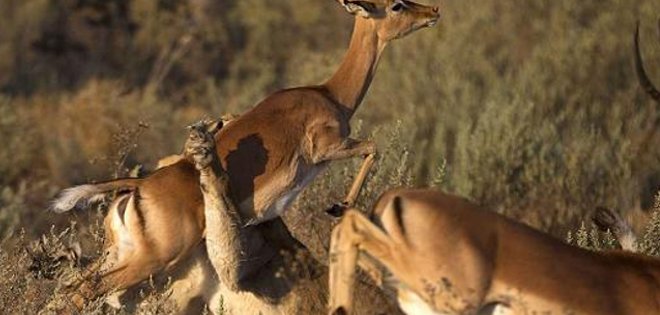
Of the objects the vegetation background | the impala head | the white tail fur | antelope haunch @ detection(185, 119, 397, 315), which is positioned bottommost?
the vegetation background

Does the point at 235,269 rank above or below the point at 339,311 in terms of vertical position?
below

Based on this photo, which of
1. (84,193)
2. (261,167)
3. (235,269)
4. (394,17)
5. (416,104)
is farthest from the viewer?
(416,104)

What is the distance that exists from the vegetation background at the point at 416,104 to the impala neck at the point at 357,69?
526 millimetres

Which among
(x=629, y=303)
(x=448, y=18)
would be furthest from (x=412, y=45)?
(x=629, y=303)

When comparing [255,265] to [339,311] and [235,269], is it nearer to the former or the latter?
[235,269]

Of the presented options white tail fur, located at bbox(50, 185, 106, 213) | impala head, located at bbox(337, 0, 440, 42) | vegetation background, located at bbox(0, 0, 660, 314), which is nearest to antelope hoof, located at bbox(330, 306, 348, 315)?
white tail fur, located at bbox(50, 185, 106, 213)

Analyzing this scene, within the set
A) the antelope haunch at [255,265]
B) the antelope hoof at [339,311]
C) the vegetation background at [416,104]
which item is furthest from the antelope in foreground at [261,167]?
the antelope hoof at [339,311]

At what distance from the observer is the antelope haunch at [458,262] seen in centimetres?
707

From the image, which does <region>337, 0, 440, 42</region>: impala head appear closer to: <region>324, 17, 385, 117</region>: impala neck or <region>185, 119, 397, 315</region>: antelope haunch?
<region>324, 17, 385, 117</region>: impala neck

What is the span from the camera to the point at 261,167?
9.16 metres

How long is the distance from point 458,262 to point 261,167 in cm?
227

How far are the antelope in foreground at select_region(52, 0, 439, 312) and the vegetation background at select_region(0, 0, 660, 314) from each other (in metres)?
0.53

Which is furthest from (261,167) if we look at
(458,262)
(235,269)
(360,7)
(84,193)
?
(458,262)

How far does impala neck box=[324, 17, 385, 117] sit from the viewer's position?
1055cm
